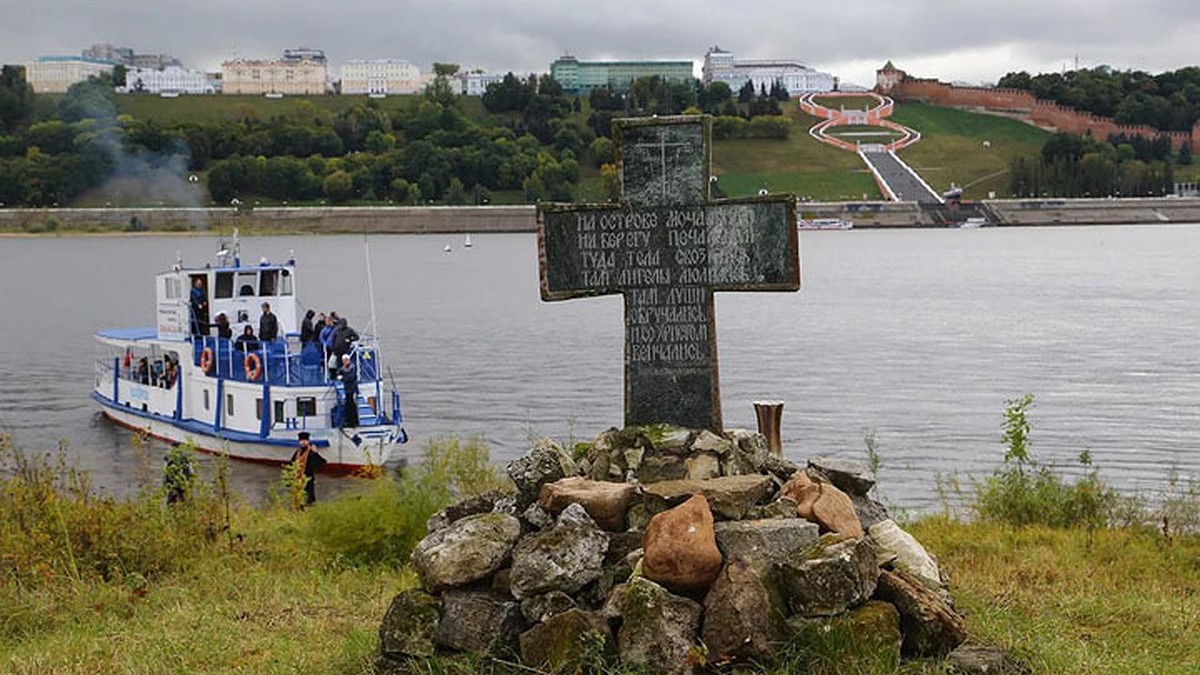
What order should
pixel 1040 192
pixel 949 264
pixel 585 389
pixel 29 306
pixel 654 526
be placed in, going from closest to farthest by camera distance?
1. pixel 654 526
2. pixel 585 389
3. pixel 29 306
4. pixel 949 264
5. pixel 1040 192

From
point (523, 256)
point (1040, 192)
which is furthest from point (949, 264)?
point (1040, 192)

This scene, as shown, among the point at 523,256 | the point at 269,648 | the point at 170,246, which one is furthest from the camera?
the point at 170,246

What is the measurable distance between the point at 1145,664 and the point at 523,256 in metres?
107

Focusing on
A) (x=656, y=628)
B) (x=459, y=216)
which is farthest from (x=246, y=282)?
(x=459, y=216)

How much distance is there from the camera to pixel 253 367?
98.1 ft

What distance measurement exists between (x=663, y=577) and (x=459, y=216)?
460 feet

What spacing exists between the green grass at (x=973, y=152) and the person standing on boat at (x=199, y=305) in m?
142

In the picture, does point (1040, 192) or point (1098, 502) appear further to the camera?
point (1040, 192)

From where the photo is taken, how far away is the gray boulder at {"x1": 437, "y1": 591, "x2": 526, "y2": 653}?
747cm

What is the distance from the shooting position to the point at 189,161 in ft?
488

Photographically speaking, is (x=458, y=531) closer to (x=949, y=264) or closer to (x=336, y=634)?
(x=336, y=634)

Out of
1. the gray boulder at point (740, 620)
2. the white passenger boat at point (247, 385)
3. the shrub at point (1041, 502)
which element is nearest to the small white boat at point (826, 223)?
the white passenger boat at point (247, 385)

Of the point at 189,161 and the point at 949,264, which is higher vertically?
the point at 189,161

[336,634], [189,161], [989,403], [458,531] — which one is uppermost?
[189,161]
